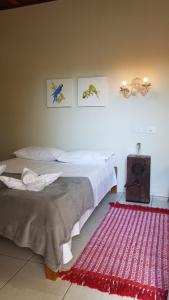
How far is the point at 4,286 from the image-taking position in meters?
1.78

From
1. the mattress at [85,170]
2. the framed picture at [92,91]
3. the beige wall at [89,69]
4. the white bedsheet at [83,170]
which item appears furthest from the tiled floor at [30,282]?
the framed picture at [92,91]

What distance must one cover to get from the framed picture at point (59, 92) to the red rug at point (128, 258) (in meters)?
1.87

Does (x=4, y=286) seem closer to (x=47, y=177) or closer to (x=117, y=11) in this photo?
(x=47, y=177)

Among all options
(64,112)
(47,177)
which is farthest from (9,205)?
(64,112)

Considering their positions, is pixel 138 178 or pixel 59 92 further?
pixel 59 92

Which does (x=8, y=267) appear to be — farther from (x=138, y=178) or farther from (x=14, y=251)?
(x=138, y=178)

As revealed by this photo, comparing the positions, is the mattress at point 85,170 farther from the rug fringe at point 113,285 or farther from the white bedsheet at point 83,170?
the rug fringe at point 113,285

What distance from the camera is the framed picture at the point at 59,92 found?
3785 millimetres

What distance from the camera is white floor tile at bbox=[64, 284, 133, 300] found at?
167 cm

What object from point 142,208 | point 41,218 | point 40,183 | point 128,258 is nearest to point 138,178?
point 142,208

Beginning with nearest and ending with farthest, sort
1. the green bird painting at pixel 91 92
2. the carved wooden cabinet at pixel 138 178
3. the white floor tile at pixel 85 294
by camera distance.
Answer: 1. the white floor tile at pixel 85 294
2. the carved wooden cabinet at pixel 138 178
3. the green bird painting at pixel 91 92

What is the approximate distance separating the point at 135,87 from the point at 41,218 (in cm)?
237

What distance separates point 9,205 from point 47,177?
1.37 ft

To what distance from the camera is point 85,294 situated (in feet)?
5.60
